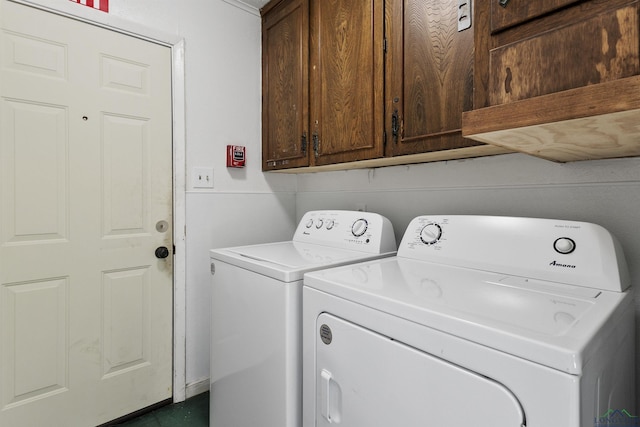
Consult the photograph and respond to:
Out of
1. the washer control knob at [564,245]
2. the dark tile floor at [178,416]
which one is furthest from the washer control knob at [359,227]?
the dark tile floor at [178,416]

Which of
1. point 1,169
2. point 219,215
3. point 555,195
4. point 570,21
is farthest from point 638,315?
point 1,169

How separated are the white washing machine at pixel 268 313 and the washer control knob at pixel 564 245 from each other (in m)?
0.65

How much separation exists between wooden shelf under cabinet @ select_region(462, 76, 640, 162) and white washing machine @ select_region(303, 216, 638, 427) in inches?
10.4

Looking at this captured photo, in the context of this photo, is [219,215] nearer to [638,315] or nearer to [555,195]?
[555,195]

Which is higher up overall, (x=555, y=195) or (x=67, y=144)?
(x=67, y=144)

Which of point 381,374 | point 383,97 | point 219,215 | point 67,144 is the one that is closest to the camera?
point 381,374

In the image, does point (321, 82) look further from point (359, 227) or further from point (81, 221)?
point (81, 221)

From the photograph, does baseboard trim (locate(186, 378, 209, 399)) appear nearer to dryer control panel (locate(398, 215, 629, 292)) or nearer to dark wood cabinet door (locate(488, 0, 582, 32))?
dryer control panel (locate(398, 215, 629, 292))

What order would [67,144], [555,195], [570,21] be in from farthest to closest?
[67,144]
[555,195]
[570,21]

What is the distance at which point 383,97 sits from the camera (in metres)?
1.39

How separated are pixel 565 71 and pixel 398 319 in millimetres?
667

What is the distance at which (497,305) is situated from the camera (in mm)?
777

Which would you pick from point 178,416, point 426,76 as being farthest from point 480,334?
point 178,416

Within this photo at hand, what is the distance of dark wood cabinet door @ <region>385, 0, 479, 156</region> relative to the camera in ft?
3.80
